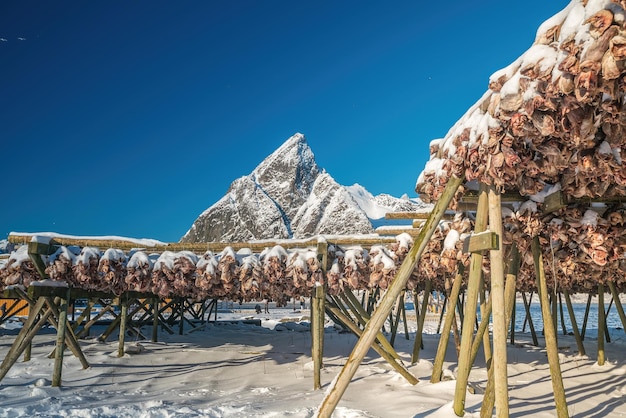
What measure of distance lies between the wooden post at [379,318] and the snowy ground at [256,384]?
1.74m

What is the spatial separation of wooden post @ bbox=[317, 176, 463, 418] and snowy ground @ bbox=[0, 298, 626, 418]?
174cm

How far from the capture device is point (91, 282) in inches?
344

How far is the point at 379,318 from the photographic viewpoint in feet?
12.6

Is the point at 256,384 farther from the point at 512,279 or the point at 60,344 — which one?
the point at 512,279

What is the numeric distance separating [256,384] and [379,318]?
641cm

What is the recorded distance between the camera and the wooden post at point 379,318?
3729mm

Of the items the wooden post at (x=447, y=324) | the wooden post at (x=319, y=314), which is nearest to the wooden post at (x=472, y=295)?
the wooden post at (x=447, y=324)

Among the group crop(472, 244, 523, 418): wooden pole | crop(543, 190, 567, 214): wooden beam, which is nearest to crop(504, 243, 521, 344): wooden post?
crop(472, 244, 523, 418): wooden pole

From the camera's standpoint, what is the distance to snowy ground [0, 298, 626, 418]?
634 cm

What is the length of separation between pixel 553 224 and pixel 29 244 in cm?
880

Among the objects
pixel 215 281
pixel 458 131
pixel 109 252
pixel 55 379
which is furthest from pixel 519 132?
pixel 55 379

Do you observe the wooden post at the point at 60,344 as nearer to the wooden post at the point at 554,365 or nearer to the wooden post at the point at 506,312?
the wooden post at the point at 506,312

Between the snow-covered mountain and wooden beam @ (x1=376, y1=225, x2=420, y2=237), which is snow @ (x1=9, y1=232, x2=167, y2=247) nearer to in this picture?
wooden beam @ (x1=376, y1=225, x2=420, y2=237)

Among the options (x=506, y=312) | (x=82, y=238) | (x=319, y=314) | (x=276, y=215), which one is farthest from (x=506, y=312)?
(x=276, y=215)
